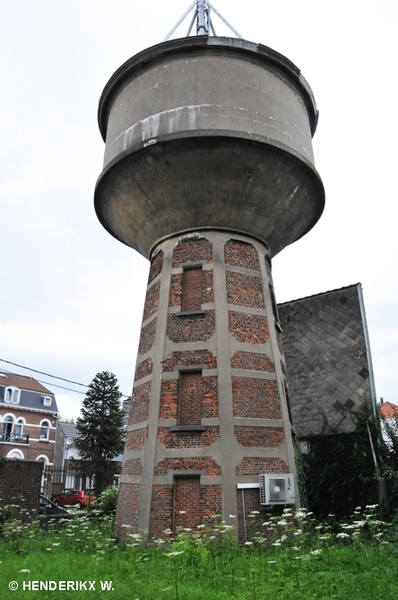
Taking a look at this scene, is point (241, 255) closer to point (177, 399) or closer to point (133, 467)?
point (177, 399)

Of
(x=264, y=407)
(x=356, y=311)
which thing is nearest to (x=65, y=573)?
(x=264, y=407)


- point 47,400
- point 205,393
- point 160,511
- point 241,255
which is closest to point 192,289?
point 241,255

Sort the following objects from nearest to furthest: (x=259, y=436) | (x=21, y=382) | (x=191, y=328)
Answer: (x=259, y=436), (x=191, y=328), (x=21, y=382)

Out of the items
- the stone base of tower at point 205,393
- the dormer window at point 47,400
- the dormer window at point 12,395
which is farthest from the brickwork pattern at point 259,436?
the dormer window at point 47,400

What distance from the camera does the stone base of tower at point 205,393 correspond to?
9.62m

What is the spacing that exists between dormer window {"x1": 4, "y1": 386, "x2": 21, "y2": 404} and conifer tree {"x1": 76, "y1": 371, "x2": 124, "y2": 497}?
7929 mm

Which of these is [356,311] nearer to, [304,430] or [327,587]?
[304,430]

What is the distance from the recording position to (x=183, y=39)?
11.6 metres

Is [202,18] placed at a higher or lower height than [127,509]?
higher

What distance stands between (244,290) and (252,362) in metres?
1.86

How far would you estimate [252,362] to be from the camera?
10.8m

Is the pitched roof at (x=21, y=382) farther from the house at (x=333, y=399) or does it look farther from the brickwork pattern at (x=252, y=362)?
the brickwork pattern at (x=252, y=362)

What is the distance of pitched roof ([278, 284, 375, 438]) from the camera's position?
13.7 meters

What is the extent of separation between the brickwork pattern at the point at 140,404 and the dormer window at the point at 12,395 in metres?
26.1
